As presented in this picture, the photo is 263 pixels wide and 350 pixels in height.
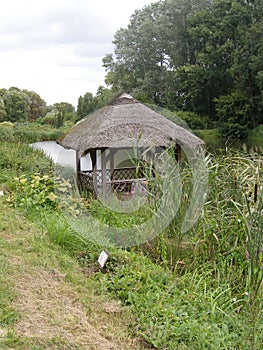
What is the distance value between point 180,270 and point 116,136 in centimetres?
515

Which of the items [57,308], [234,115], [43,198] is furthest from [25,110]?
[57,308]

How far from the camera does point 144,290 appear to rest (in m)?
2.97

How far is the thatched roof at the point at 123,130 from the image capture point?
823cm

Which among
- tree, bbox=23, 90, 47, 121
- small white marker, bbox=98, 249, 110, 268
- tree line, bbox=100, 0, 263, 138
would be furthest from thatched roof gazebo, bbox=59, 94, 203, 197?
tree, bbox=23, 90, 47, 121

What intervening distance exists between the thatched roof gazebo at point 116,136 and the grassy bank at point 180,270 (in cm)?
383

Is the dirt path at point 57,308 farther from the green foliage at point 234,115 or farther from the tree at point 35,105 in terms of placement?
the tree at point 35,105

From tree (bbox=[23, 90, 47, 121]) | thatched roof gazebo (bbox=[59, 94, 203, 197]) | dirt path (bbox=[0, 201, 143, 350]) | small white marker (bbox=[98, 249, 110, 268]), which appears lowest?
dirt path (bbox=[0, 201, 143, 350])

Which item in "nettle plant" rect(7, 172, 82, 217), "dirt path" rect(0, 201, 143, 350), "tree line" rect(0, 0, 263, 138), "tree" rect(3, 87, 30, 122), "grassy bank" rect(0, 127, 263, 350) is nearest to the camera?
"dirt path" rect(0, 201, 143, 350)

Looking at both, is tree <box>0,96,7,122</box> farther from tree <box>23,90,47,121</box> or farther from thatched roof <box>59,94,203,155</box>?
thatched roof <box>59,94,203,155</box>

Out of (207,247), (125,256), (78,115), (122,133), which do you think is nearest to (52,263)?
(125,256)

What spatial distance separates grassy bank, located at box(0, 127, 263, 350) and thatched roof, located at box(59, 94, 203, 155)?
3.87 meters

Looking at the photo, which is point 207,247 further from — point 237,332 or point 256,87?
point 256,87

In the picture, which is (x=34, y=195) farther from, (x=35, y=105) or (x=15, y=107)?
(x=35, y=105)

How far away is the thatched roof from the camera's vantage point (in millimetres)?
8227
